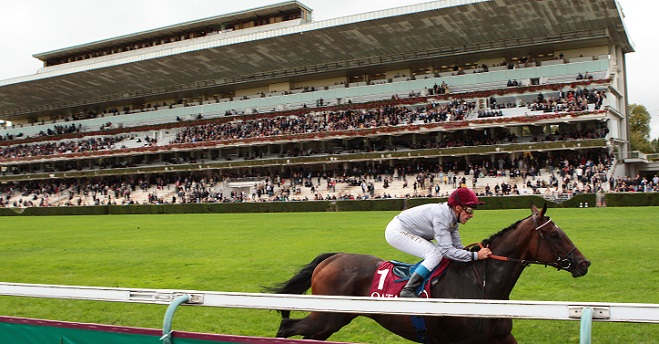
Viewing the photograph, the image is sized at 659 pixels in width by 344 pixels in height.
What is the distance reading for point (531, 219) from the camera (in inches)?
219

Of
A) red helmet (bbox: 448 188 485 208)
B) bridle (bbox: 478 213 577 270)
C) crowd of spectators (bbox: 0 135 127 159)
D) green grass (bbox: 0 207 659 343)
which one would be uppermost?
crowd of spectators (bbox: 0 135 127 159)

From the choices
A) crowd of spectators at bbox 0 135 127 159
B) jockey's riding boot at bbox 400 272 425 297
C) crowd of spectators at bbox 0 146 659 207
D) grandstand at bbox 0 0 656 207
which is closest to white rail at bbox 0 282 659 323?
jockey's riding boot at bbox 400 272 425 297

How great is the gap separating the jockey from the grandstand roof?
4309cm

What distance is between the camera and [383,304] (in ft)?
9.83

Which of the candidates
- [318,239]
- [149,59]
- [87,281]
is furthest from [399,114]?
[87,281]

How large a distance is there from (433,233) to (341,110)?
4913cm

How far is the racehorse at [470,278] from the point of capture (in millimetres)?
5129

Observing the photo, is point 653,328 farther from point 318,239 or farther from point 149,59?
point 149,59

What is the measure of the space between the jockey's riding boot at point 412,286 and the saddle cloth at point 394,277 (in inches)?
2.9

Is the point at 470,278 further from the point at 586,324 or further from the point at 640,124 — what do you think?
→ the point at 640,124

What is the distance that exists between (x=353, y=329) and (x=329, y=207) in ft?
99.9

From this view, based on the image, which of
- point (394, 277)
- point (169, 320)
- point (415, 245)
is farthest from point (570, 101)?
point (169, 320)

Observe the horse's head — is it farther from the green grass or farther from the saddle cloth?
the green grass

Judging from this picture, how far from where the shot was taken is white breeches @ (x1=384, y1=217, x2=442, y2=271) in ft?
17.5
